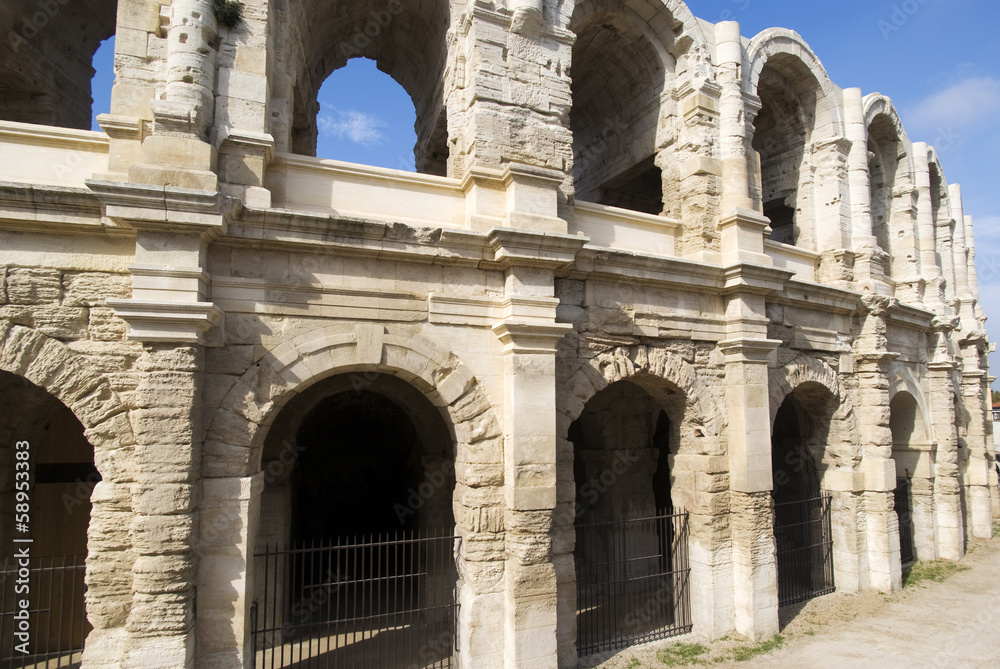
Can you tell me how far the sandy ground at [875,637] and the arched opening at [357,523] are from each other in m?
2.44

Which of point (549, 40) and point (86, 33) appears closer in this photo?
point (549, 40)

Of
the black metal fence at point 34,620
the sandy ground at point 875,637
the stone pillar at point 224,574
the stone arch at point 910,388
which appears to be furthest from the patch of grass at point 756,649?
the black metal fence at point 34,620

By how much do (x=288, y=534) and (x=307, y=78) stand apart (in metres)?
6.13

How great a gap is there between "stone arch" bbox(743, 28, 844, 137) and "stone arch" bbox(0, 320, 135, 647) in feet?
27.8

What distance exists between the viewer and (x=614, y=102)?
9.02 metres

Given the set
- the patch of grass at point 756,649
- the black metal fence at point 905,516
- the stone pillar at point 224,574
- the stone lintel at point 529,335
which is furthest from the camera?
the black metal fence at point 905,516

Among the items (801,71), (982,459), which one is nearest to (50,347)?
(801,71)

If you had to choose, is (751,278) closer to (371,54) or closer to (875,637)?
(875,637)

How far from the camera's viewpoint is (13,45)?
7.14 metres

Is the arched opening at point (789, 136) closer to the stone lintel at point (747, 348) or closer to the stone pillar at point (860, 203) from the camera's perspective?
the stone pillar at point (860, 203)

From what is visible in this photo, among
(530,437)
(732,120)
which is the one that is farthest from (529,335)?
(732,120)

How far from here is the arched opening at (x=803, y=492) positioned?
880cm

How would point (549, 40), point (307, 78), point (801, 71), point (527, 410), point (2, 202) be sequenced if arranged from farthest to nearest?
point (801, 71)
point (307, 78)
point (549, 40)
point (527, 410)
point (2, 202)

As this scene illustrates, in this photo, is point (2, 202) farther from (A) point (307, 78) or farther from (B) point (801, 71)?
(B) point (801, 71)
